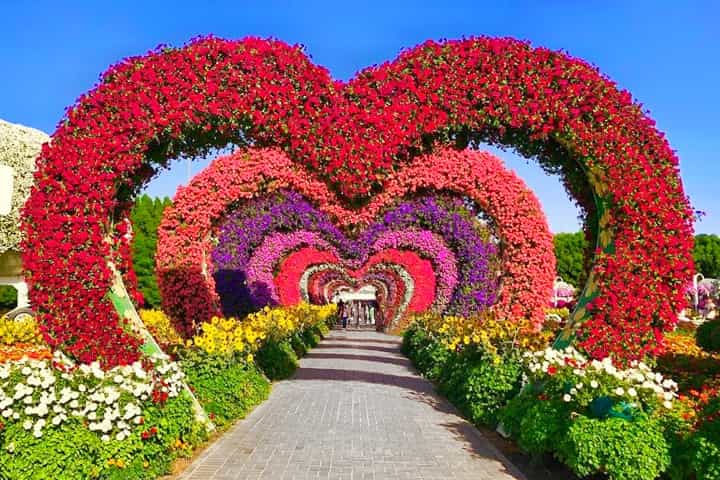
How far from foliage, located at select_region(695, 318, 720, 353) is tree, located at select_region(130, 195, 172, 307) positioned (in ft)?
63.7

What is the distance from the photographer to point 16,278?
22.6 metres

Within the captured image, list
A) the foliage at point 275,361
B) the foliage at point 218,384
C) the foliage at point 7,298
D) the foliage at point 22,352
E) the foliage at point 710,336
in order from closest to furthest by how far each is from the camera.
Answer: the foliage at point 218,384 → the foliage at point 22,352 → the foliage at point 710,336 → the foliage at point 275,361 → the foliage at point 7,298

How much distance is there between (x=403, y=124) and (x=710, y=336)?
7640mm

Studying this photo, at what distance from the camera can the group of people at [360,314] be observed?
132ft

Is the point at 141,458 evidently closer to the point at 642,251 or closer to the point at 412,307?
the point at 642,251

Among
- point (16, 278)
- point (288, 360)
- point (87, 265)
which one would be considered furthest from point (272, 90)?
point (16, 278)

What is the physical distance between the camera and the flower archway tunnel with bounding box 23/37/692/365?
6.04 metres

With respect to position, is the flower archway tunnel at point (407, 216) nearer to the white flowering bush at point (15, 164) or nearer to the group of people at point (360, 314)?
the white flowering bush at point (15, 164)

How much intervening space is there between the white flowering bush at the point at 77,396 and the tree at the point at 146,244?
68.6 feet

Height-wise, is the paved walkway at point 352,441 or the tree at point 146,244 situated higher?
the tree at point 146,244

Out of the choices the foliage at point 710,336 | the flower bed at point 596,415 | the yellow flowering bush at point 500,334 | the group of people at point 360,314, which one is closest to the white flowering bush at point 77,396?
the flower bed at point 596,415

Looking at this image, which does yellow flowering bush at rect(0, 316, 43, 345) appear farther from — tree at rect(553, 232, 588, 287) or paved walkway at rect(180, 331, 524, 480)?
tree at rect(553, 232, 588, 287)

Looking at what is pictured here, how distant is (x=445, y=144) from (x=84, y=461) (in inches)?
164

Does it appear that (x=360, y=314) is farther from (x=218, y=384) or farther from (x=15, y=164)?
(x=218, y=384)
